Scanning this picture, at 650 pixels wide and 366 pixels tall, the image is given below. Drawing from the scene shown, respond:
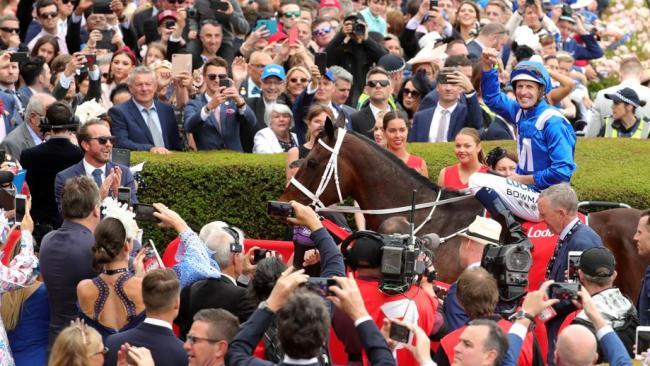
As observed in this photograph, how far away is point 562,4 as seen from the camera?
21703 mm

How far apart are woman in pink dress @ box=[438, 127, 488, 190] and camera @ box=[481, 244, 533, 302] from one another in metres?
3.94

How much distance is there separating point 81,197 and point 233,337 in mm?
2375

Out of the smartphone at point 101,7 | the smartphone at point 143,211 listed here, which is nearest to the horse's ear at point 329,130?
the smartphone at point 143,211

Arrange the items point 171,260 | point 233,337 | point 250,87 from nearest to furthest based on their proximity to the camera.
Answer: point 233,337, point 171,260, point 250,87

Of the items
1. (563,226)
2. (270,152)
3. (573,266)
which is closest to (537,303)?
(573,266)

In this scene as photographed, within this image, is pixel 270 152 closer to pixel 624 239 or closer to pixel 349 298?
pixel 624 239

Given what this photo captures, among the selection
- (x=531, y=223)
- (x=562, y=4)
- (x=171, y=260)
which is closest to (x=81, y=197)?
(x=171, y=260)

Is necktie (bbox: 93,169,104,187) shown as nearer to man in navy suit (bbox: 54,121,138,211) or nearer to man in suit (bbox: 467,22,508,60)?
man in navy suit (bbox: 54,121,138,211)

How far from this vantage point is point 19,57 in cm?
1453

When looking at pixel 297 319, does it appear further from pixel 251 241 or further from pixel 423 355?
pixel 251 241

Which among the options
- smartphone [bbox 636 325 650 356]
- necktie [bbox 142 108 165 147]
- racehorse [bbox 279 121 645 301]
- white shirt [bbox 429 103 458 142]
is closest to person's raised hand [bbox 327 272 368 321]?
smartphone [bbox 636 325 650 356]

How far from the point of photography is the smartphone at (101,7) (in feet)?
57.7

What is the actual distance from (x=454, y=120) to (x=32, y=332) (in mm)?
7048

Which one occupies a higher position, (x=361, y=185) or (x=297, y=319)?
(x=297, y=319)
